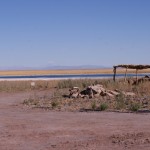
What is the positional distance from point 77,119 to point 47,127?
7.54ft

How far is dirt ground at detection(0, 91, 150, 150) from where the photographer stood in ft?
38.3

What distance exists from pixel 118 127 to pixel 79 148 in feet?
12.3

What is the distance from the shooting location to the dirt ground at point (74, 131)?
11.7 meters

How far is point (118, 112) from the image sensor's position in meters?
19.5

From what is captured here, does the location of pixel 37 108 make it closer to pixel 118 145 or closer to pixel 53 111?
pixel 53 111

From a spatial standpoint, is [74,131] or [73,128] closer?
[74,131]

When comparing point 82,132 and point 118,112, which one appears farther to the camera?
point 118,112

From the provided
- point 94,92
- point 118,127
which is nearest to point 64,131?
point 118,127

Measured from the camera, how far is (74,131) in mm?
13953

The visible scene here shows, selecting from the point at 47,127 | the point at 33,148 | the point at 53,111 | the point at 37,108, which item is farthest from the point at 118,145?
the point at 37,108

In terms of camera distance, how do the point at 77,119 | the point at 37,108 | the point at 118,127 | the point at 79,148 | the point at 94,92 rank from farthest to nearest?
the point at 94,92, the point at 37,108, the point at 77,119, the point at 118,127, the point at 79,148

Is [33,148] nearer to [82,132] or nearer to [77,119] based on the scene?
[82,132]

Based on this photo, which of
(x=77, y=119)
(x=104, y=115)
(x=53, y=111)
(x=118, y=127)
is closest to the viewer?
(x=118, y=127)

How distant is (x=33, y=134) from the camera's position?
531 inches
